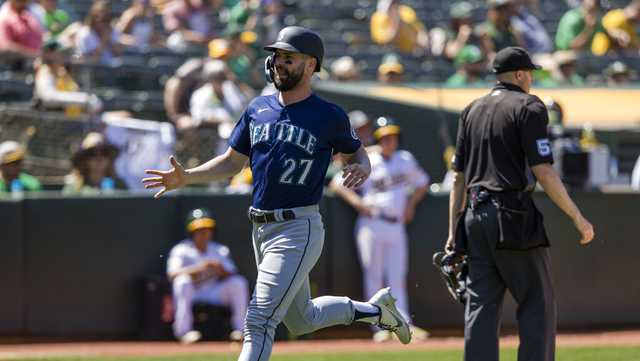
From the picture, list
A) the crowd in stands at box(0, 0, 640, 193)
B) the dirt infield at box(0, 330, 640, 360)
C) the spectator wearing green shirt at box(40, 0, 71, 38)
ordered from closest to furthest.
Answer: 1. the dirt infield at box(0, 330, 640, 360)
2. the crowd in stands at box(0, 0, 640, 193)
3. the spectator wearing green shirt at box(40, 0, 71, 38)

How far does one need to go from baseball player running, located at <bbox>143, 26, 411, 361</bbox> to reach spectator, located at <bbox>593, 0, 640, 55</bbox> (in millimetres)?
10376

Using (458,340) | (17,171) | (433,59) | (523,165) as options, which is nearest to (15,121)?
(17,171)

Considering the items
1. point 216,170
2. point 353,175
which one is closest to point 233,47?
point 216,170

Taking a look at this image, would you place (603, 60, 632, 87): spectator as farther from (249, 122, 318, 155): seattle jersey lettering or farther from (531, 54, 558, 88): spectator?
(249, 122, 318, 155): seattle jersey lettering

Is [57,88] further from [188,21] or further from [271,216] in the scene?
[271,216]

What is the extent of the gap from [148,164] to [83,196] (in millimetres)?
872

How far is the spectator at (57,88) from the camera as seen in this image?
1174 cm

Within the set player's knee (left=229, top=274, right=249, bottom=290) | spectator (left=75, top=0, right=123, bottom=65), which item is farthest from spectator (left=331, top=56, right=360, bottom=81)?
player's knee (left=229, top=274, right=249, bottom=290)

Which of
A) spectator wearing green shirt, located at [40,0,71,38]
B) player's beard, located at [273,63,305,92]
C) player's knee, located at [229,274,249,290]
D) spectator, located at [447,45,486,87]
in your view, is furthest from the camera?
spectator, located at [447,45,486,87]

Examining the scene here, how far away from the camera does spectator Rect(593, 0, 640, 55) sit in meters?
15.8

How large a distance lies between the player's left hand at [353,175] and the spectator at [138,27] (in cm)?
836

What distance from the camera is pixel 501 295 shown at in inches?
250

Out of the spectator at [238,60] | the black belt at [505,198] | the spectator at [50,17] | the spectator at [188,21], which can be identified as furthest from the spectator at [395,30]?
the black belt at [505,198]

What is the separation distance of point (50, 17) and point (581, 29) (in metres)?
6.45
